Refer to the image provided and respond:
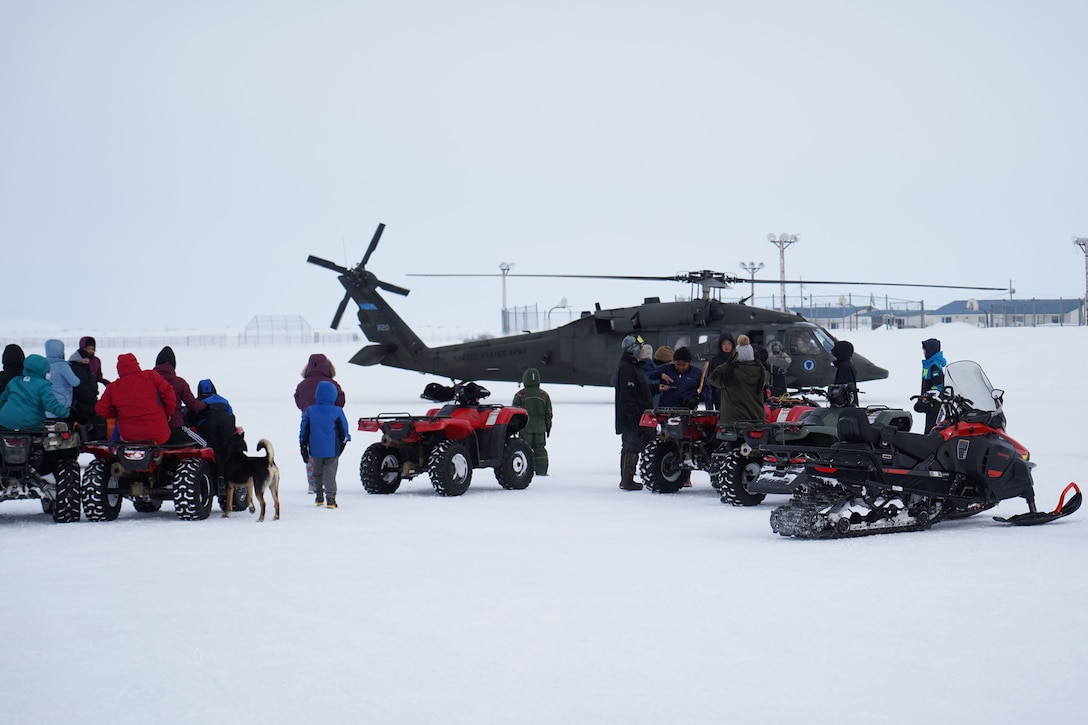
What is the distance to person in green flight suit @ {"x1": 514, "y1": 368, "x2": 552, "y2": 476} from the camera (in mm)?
15078

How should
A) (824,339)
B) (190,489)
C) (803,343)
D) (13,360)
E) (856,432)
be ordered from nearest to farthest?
(856,432) < (190,489) < (13,360) < (803,343) < (824,339)

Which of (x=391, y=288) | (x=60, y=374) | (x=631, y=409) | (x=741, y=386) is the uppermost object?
(x=391, y=288)

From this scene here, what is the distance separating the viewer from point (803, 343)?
25656mm

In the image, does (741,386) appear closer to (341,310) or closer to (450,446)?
(450,446)

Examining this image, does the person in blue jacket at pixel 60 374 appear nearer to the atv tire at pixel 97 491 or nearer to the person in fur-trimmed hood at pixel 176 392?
the person in fur-trimmed hood at pixel 176 392

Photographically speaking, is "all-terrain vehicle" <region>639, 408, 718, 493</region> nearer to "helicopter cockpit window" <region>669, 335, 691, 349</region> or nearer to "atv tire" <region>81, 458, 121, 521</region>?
"atv tire" <region>81, 458, 121, 521</region>

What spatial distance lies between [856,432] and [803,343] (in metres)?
15.8

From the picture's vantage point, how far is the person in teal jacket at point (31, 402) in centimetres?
1152

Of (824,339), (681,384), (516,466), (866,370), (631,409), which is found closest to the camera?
(516,466)

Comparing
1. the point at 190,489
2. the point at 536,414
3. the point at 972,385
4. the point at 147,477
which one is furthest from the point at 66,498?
the point at 972,385

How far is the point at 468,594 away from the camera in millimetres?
7570

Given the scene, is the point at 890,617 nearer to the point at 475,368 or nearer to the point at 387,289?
the point at 475,368

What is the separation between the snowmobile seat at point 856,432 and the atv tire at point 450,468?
184 inches

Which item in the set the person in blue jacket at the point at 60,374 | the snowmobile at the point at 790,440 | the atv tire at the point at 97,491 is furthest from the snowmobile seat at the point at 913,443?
the person in blue jacket at the point at 60,374
